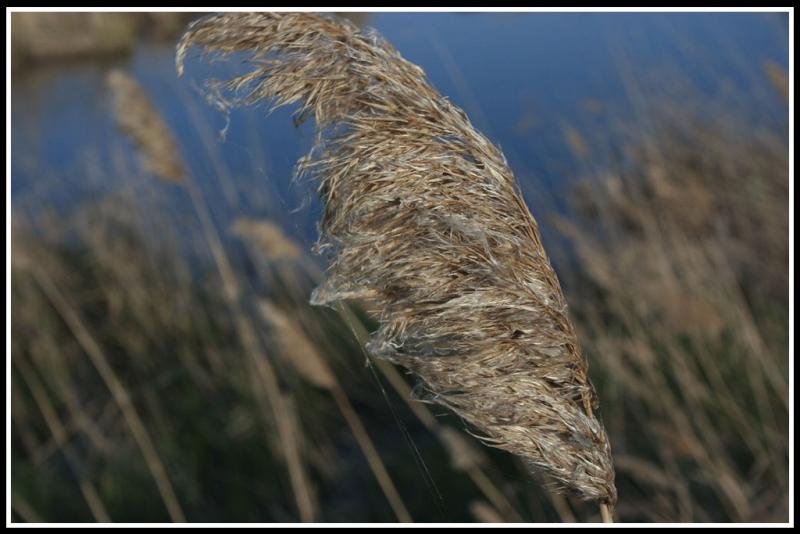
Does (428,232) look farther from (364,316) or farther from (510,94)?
(510,94)

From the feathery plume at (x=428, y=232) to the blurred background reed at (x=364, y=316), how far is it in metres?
0.11

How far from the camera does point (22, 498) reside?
350 centimetres

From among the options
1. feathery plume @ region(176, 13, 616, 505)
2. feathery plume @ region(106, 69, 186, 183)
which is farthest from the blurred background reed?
feathery plume @ region(176, 13, 616, 505)

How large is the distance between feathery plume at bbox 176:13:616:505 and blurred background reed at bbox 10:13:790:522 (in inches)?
4.4

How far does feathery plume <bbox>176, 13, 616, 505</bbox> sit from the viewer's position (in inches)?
45.4

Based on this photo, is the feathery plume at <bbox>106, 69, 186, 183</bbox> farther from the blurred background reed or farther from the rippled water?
the rippled water

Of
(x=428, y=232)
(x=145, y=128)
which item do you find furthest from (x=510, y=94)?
(x=428, y=232)

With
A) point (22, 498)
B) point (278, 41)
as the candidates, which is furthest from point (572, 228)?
point (278, 41)

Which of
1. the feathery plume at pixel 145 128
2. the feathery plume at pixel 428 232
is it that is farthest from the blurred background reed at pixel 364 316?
the feathery plume at pixel 428 232

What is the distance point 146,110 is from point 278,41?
1.73 m

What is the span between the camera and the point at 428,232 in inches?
46.4

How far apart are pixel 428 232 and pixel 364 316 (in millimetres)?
3296

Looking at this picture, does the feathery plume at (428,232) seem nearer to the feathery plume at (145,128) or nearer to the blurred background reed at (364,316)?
the blurred background reed at (364,316)

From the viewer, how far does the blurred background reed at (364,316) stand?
312 centimetres
